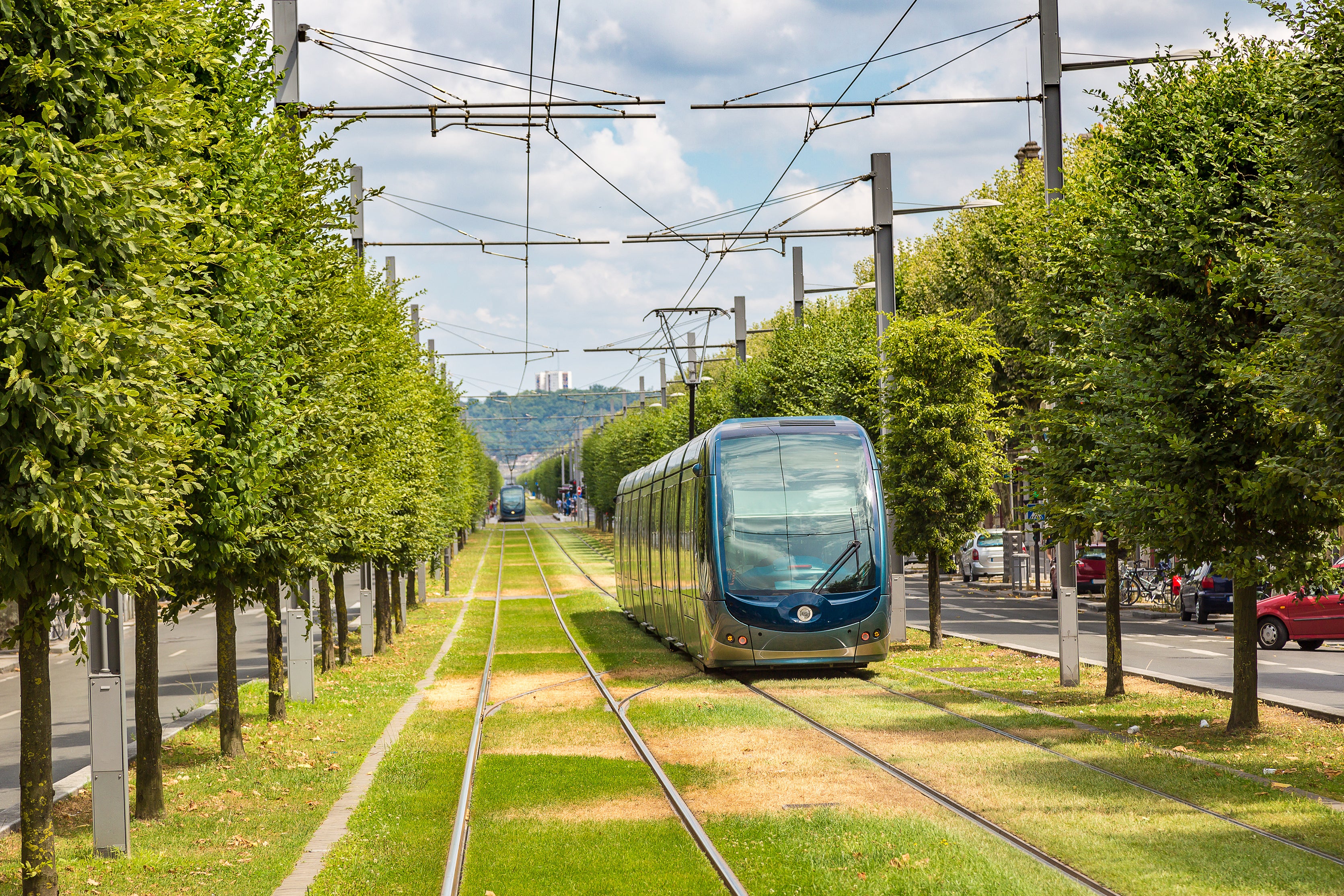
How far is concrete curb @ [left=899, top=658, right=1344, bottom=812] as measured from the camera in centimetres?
1020

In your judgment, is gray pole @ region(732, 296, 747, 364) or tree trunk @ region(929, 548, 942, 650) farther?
gray pole @ region(732, 296, 747, 364)

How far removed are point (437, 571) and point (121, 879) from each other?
193ft

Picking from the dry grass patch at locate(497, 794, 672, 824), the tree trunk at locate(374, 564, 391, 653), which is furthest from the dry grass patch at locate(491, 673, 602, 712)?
the tree trunk at locate(374, 564, 391, 653)

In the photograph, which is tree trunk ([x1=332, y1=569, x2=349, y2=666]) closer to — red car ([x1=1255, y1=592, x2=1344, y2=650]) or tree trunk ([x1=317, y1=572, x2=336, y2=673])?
tree trunk ([x1=317, y1=572, x2=336, y2=673])

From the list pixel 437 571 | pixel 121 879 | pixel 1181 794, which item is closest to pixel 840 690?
pixel 1181 794

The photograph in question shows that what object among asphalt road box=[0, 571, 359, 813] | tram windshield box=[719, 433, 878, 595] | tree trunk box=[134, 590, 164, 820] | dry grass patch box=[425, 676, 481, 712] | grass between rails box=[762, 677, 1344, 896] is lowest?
asphalt road box=[0, 571, 359, 813]

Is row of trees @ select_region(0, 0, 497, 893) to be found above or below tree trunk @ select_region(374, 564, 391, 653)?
above

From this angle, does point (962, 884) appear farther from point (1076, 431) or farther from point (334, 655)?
point (334, 655)

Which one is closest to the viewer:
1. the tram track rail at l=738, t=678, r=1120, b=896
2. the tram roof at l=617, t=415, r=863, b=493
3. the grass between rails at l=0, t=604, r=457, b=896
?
the tram track rail at l=738, t=678, r=1120, b=896

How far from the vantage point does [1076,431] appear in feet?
51.6

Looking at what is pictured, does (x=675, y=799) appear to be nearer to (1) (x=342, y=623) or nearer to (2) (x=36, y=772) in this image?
(2) (x=36, y=772)

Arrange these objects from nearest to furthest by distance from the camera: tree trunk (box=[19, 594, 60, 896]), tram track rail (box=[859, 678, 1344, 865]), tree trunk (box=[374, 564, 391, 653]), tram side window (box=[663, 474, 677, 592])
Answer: tree trunk (box=[19, 594, 60, 896]) → tram track rail (box=[859, 678, 1344, 865]) → tram side window (box=[663, 474, 677, 592]) → tree trunk (box=[374, 564, 391, 653])

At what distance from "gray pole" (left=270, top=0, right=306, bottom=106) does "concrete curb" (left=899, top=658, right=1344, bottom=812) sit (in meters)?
11.1

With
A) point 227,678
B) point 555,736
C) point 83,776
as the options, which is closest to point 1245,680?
point 555,736
